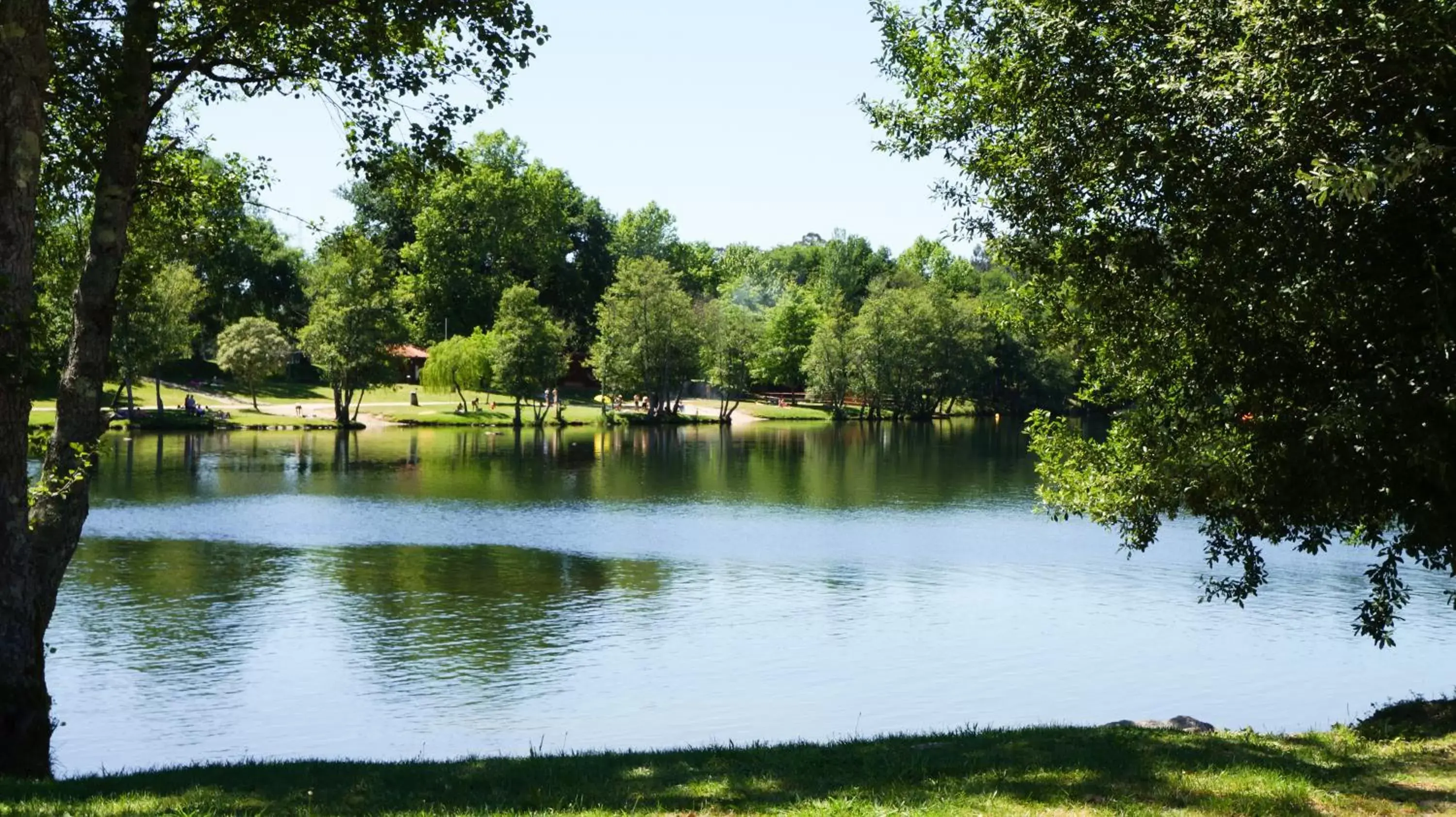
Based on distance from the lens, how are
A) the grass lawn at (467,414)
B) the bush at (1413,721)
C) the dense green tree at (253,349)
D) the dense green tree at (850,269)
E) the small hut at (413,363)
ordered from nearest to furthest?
the bush at (1413,721) < the dense green tree at (253,349) < the grass lawn at (467,414) < the small hut at (413,363) < the dense green tree at (850,269)

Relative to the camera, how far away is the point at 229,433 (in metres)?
73.1

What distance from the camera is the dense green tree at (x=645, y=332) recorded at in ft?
299

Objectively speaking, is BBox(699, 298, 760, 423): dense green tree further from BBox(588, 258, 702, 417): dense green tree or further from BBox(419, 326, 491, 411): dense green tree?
BBox(419, 326, 491, 411): dense green tree

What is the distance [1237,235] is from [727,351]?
280 ft

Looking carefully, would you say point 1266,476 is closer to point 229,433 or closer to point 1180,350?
point 1180,350

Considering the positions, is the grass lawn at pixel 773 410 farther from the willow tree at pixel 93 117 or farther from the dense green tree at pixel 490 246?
the willow tree at pixel 93 117

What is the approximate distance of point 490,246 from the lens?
11012 cm

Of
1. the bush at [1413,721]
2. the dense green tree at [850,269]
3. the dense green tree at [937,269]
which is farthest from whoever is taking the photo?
the dense green tree at [850,269]

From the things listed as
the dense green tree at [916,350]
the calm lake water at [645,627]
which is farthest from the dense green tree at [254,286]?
the calm lake water at [645,627]

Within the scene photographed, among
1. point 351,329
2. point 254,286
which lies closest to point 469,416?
point 351,329

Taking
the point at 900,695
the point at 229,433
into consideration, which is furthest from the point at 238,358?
the point at 900,695

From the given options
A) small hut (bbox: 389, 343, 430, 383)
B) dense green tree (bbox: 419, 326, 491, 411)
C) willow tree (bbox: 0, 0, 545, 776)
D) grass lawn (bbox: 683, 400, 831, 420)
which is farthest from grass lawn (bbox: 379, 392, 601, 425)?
willow tree (bbox: 0, 0, 545, 776)

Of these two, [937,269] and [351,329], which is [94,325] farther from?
[937,269]

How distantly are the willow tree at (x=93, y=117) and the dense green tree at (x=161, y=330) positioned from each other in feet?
163
